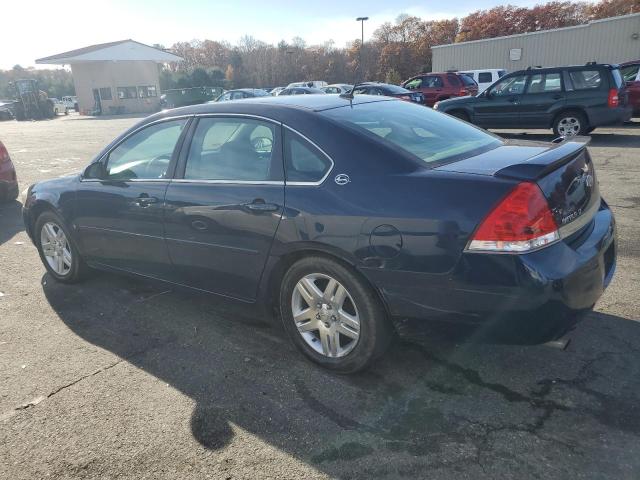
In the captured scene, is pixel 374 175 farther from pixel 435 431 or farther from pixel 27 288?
pixel 27 288

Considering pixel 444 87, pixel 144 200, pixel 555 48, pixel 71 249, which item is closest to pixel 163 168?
pixel 144 200

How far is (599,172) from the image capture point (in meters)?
8.32

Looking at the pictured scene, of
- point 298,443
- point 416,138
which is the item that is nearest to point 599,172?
point 416,138

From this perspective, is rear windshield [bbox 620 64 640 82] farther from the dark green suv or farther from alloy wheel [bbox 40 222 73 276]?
alloy wheel [bbox 40 222 73 276]

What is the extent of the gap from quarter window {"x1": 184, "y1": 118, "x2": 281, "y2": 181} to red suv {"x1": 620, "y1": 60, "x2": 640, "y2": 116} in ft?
41.7

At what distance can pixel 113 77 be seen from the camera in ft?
159

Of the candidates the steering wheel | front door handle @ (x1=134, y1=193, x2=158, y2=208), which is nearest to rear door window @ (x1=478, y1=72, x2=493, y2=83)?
the steering wheel

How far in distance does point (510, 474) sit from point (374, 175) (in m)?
1.57

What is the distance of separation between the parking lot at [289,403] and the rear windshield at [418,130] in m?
1.09

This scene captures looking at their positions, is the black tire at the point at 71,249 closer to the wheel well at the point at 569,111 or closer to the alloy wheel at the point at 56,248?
the alloy wheel at the point at 56,248

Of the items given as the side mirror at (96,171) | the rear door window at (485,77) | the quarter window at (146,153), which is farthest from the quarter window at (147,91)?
the quarter window at (146,153)

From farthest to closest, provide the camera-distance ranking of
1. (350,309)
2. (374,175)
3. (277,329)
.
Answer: (277,329), (350,309), (374,175)

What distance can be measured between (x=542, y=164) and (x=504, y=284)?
669 millimetres

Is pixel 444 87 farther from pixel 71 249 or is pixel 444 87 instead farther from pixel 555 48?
pixel 71 249
